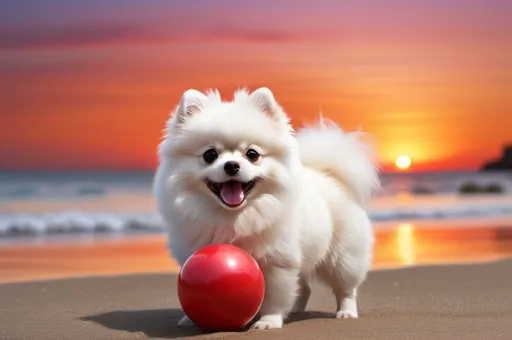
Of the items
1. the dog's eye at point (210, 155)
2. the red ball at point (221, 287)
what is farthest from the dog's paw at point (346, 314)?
the dog's eye at point (210, 155)

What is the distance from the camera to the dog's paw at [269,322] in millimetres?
4781

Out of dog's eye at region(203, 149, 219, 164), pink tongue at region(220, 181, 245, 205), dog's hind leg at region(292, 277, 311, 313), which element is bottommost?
dog's hind leg at region(292, 277, 311, 313)

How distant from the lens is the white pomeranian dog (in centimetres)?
461

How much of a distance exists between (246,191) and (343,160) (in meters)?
1.14

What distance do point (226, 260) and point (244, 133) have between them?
698mm

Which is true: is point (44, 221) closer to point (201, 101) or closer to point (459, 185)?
point (201, 101)

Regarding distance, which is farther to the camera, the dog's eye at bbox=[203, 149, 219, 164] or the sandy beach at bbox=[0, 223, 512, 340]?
the sandy beach at bbox=[0, 223, 512, 340]

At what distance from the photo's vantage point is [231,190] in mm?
4645

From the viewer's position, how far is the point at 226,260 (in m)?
4.54

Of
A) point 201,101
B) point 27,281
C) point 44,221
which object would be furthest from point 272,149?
point 44,221

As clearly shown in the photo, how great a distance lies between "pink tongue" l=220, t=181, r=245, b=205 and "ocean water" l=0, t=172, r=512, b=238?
27.9 feet

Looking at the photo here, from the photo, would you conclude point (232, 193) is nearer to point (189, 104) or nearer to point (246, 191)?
point (246, 191)

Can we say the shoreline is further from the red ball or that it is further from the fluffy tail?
the red ball

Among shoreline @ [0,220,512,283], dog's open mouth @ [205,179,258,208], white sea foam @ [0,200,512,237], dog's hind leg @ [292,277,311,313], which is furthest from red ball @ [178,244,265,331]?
white sea foam @ [0,200,512,237]
